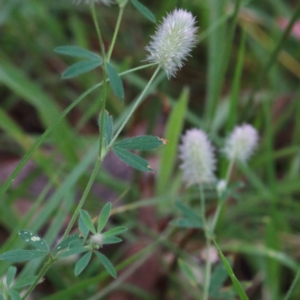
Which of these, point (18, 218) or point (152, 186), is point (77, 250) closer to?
point (18, 218)

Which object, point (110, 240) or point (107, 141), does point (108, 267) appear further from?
point (107, 141)

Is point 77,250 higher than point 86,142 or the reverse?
the reverse

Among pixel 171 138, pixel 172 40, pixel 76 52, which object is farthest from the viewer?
pixel 171 138

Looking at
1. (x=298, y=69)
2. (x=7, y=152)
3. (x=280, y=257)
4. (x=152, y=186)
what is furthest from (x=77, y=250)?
(x=298, y=69)

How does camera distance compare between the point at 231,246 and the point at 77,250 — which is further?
the point at 231,246

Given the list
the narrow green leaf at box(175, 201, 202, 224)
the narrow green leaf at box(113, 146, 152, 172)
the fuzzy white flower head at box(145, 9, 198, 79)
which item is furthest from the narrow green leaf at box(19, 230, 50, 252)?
the narrow green leaf at box(175, 201, 202, 224)

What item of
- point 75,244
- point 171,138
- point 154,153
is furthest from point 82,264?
point 154,153
